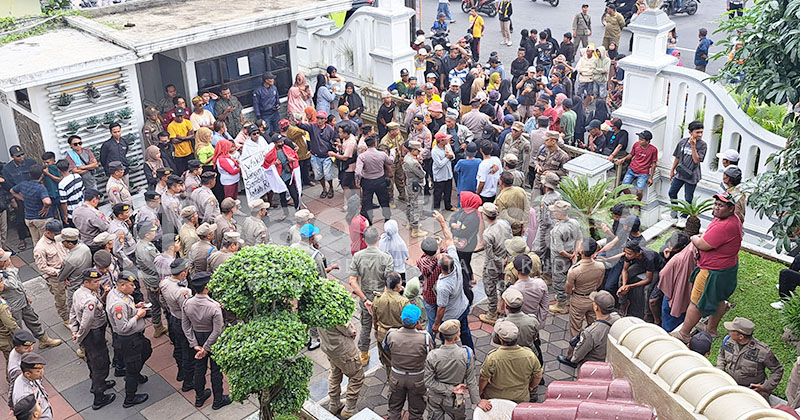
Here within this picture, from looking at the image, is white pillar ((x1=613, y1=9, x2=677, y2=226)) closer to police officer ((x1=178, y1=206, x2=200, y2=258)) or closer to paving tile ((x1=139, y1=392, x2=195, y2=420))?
police officer ((x1=178, y1=206, x2=200, y2=258))

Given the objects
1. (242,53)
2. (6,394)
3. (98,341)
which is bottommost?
(6,394)

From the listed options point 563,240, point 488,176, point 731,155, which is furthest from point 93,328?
point 731,155

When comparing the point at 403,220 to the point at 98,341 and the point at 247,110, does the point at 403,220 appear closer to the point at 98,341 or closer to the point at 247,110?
the point at 247,110

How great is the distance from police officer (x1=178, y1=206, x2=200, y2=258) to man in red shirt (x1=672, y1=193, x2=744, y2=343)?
6.11m

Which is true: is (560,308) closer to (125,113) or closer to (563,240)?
(563,240)

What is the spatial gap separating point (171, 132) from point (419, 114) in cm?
425

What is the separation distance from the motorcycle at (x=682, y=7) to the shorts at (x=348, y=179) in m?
16.5

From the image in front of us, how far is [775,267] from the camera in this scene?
35.5 ft

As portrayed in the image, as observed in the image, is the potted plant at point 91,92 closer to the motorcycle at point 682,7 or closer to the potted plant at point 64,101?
the potted plant at point 64,101

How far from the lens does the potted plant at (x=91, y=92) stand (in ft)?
42.9

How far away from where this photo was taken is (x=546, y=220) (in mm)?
10609

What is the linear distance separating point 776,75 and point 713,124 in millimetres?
4593

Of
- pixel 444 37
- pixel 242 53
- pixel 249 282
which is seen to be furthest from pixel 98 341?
pixel 444 37

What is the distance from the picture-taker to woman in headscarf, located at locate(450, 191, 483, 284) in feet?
35.1
